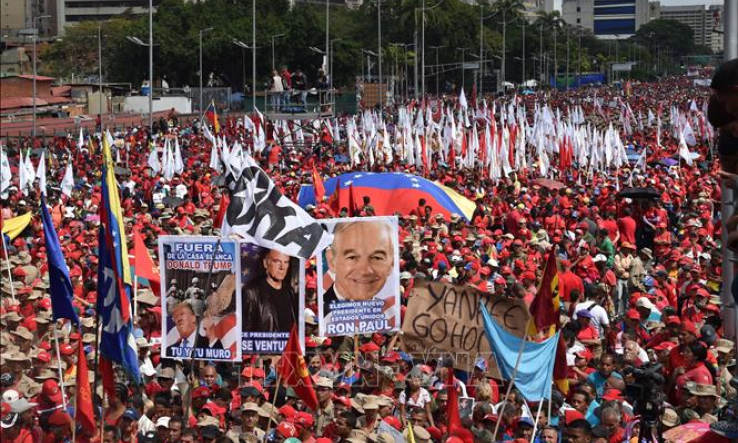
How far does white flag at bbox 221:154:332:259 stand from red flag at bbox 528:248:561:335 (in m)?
1.62

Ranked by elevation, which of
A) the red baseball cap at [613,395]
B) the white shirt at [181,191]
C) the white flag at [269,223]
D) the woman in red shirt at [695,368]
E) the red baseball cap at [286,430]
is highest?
the white flag at [269,223]

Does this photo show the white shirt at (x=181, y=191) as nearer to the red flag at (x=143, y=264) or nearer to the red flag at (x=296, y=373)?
the red flag at (x=143, y=264)

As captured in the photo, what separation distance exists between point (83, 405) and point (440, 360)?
3539 mm

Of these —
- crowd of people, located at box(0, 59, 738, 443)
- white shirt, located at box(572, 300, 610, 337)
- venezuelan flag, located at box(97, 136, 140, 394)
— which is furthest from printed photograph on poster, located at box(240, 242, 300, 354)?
white shirt, located at box(572, 300, 610, 337)

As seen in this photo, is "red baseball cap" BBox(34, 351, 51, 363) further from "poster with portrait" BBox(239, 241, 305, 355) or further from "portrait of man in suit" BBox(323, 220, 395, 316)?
"portrait of man in suit" BBox(323, 220, 395, 316)

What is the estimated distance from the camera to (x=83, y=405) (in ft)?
25.2

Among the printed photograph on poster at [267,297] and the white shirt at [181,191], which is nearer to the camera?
the printed photograph on poster at [267,297]

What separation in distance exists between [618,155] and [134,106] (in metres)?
44.1

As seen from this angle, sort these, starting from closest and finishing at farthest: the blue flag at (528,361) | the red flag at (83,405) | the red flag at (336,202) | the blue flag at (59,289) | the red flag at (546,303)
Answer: the red flag at (83,405)
the blue flag at (528,361)
the red flag at (546,303)
the blue flag at (59,289)
the red flag at (336,202)

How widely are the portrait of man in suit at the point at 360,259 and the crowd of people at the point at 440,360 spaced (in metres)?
0.37

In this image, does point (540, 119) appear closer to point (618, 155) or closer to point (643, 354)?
point (618, 155)

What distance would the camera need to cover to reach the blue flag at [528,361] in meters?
8.95

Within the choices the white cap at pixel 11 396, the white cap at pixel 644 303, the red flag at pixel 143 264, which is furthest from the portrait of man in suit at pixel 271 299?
the white cap at pixel 11 396

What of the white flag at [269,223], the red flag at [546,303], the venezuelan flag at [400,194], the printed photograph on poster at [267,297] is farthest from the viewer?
the venezuelan flag at [400,194]
